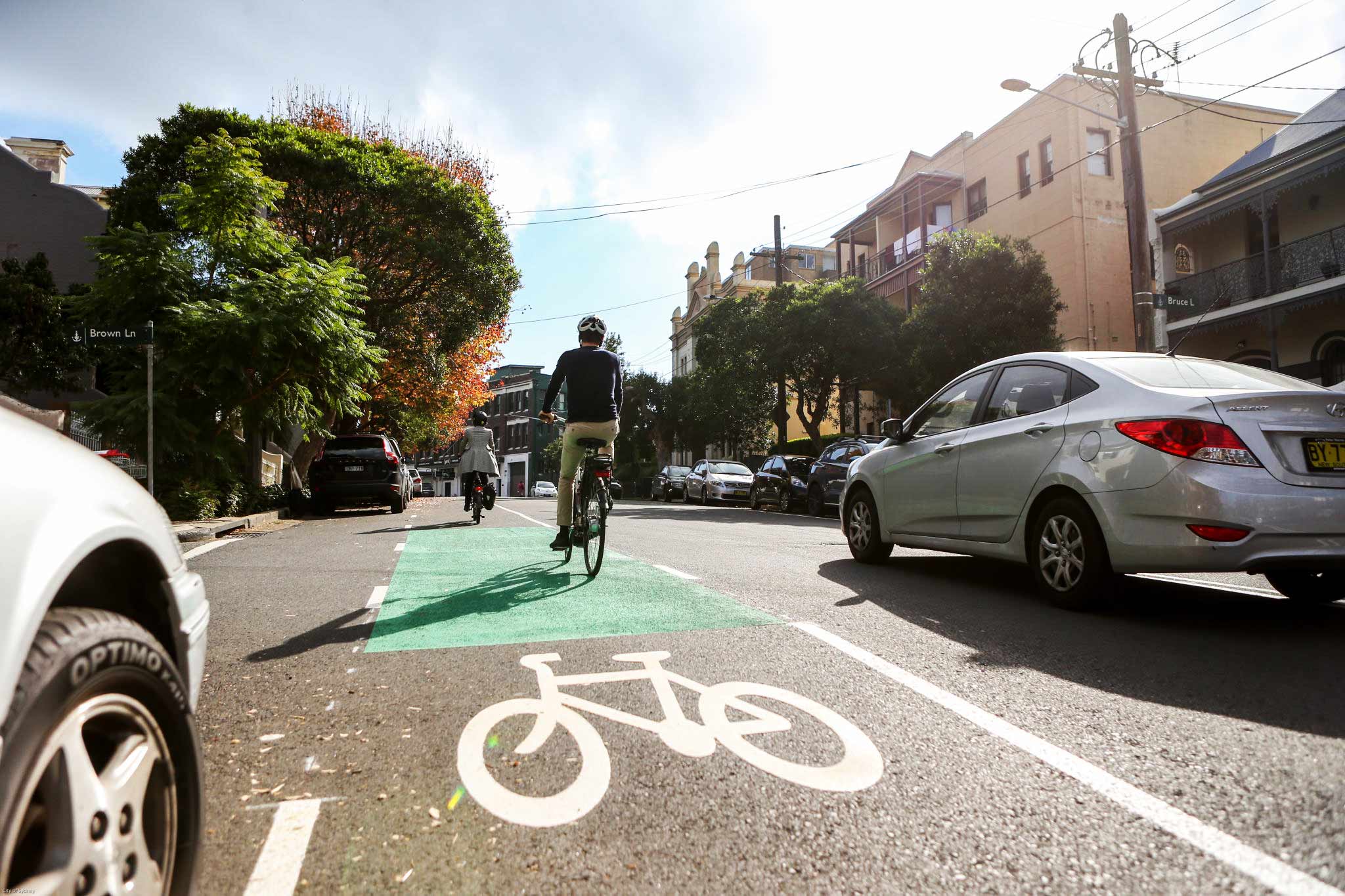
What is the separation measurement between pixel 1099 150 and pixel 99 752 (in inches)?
1230

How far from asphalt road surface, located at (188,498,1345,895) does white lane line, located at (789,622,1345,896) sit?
10 mm

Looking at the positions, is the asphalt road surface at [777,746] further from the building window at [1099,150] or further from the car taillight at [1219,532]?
the building window at [1099,150]

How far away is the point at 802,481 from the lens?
73.3 ft

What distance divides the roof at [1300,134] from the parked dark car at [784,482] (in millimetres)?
12674

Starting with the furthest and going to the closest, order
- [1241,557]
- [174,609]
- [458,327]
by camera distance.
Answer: [458,327]
[1241,557]
[174,609]

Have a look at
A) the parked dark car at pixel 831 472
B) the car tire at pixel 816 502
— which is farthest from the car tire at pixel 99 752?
the car tire at pixel 816 502

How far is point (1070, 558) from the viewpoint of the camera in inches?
213

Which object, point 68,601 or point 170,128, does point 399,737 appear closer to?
point 68,601

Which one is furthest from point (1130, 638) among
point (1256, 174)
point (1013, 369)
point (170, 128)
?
point (170, 128)

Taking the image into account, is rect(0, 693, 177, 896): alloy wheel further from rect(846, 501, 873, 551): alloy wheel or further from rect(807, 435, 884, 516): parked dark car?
rect(807, 435, 884, 516): parked dark car

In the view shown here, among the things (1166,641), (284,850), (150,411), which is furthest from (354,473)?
(284,850)

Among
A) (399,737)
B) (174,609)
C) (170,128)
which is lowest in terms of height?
(399,737)

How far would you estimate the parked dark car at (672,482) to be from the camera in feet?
118

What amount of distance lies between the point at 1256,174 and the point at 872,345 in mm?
11164
